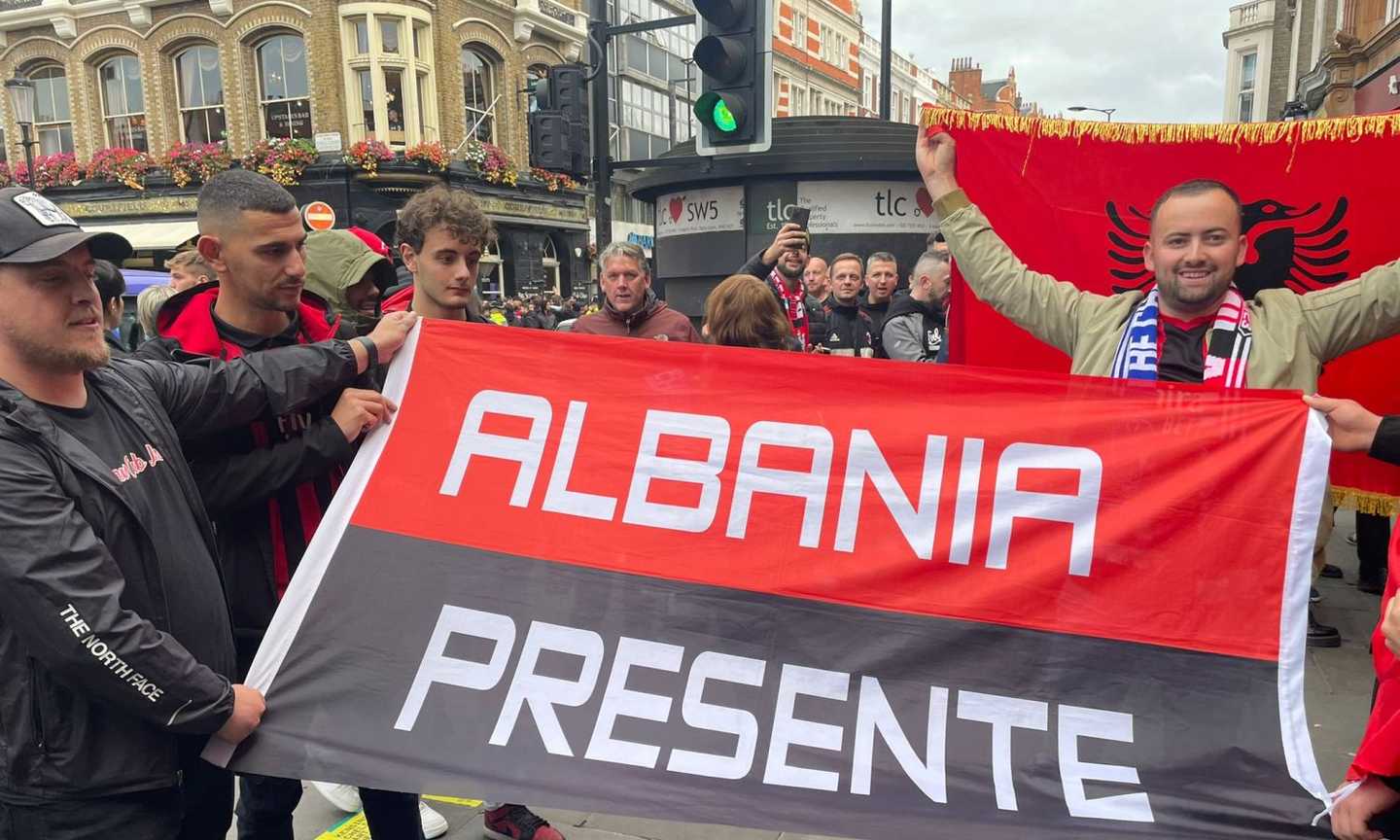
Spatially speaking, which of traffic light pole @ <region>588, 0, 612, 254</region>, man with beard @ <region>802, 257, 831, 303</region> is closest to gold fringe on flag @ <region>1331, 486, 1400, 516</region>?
man with beard @ <region>802, 257, 831, 303</region>

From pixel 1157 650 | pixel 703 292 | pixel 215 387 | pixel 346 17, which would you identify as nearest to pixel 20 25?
pixel 346 17

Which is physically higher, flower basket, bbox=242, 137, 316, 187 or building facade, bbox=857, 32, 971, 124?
building facade, bbox=857, 32, 971, 124

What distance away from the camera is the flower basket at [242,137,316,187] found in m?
22.6

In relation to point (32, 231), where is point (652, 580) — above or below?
below

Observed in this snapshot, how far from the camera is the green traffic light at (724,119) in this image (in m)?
A: 6.43

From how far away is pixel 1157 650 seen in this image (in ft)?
6.87

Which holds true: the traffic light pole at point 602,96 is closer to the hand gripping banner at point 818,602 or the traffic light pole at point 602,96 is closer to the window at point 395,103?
the hand gripping banner at point 818,602

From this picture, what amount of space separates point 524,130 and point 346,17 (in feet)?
20.3

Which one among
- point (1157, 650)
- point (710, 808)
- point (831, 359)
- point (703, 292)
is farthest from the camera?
point (703, 292)

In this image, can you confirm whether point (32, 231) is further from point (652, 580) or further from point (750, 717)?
point (750, 717)

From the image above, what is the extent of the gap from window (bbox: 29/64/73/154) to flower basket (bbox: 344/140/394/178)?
10.3 m

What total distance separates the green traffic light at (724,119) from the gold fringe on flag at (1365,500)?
4339 millimetres

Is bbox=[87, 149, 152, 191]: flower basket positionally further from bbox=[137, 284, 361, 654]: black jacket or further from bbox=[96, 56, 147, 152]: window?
bbox=[137, 284, 361, 654]: black jacket

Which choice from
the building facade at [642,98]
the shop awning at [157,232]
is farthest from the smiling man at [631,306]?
the building facade at [642,98]
